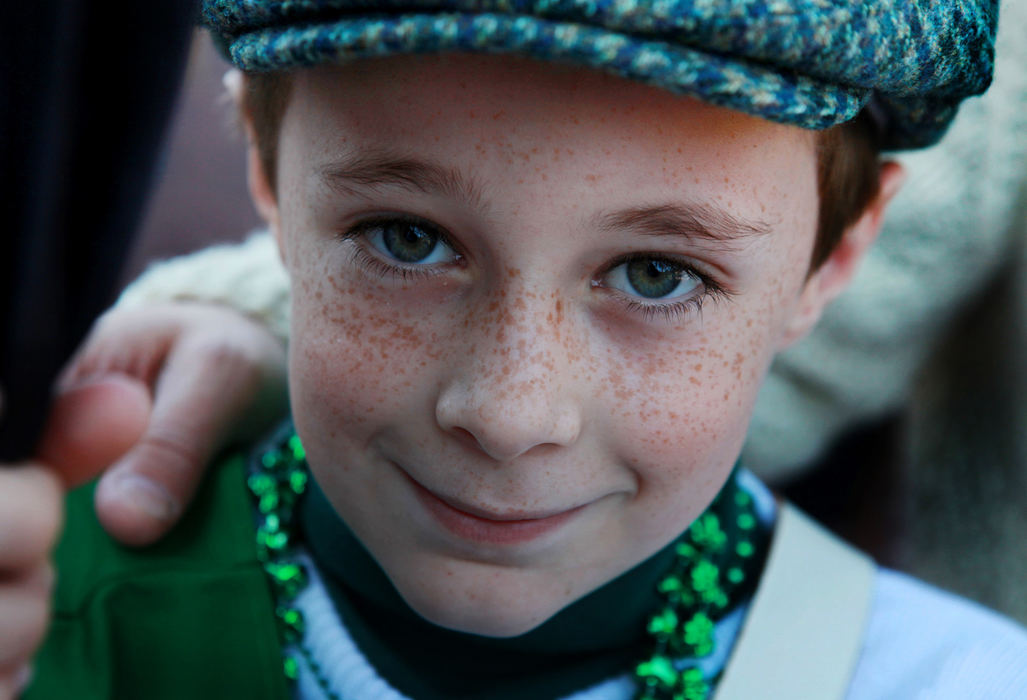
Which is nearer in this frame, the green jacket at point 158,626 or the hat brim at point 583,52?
the hat brim at point 583,52

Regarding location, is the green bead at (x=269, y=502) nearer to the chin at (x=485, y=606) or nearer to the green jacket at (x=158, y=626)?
the green jacket at (x=158, y=626)

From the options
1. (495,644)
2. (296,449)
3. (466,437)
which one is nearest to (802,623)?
(495,644)

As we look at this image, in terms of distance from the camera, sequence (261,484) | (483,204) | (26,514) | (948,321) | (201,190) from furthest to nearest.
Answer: (201,190) < (948,321) < (261,484) < (483,204) < (26,514)

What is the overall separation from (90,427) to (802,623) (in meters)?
0.59

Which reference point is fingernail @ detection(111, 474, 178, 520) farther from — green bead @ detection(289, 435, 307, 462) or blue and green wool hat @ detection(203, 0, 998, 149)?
blue and green wool hat @ detection(203, 0, 998, 149)

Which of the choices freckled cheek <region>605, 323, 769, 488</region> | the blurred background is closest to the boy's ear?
freckled cheek <region>605, 323, 769, 488</region>

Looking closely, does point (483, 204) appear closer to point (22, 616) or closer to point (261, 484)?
point (22, 616)

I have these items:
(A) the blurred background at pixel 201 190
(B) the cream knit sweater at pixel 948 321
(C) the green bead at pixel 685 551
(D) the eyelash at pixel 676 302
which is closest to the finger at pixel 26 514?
(D) the eyelash at pixel 676 302

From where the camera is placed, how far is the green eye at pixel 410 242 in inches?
24.6

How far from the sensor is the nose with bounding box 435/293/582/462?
1.87 ft

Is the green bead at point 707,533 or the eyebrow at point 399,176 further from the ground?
the eyebrow at point 399,176

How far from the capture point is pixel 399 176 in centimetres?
59

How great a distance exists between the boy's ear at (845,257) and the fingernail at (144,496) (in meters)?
0.54

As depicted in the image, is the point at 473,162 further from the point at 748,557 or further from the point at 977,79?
the point at 748,557
